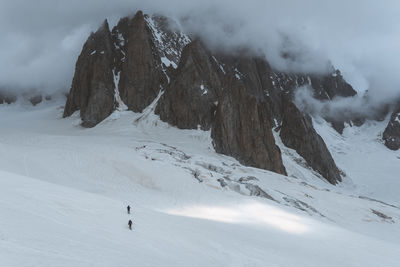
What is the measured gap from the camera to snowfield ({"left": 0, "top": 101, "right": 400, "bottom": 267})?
8.02 meters

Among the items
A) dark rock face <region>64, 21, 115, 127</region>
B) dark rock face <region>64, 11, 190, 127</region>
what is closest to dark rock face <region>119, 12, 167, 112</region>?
dark rock face <region>64, 11, 190, 127</region>

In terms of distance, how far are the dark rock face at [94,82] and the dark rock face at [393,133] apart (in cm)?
11191

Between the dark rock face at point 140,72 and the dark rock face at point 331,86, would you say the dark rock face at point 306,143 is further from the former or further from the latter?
the dark rock face at point 331,86

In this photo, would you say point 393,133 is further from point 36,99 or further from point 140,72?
point 36,99

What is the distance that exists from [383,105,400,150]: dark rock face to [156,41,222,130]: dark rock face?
296 ft

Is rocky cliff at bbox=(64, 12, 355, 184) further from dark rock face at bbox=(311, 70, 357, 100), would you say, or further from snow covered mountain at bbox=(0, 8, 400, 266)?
dark rock face at bbox=(311, 70, 357, 100)

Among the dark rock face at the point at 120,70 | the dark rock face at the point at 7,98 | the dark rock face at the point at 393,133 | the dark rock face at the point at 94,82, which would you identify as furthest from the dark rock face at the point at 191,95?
the dark rock face at the point at 393,133

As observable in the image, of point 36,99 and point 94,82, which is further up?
point 94,82

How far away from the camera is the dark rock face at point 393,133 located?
13050cm

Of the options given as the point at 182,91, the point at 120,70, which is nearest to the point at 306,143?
the point at 182,91

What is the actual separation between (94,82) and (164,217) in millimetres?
70974

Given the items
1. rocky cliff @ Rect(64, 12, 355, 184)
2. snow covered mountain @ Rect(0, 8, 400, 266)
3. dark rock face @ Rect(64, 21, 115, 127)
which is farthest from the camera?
dark rock face @ Rect(64, 21, 115, 127)

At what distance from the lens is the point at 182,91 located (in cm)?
7281

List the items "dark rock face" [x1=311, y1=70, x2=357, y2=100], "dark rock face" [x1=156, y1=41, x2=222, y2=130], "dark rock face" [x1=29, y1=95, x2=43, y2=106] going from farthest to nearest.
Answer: "dark rock face" [x1=311, y1=70, x2=357, y2=100], "dark rock face" [x1=29, y1=95, x2=43, y2=106], "dark rock face" [x1=156, y1=41, x2=222, y2=130]
